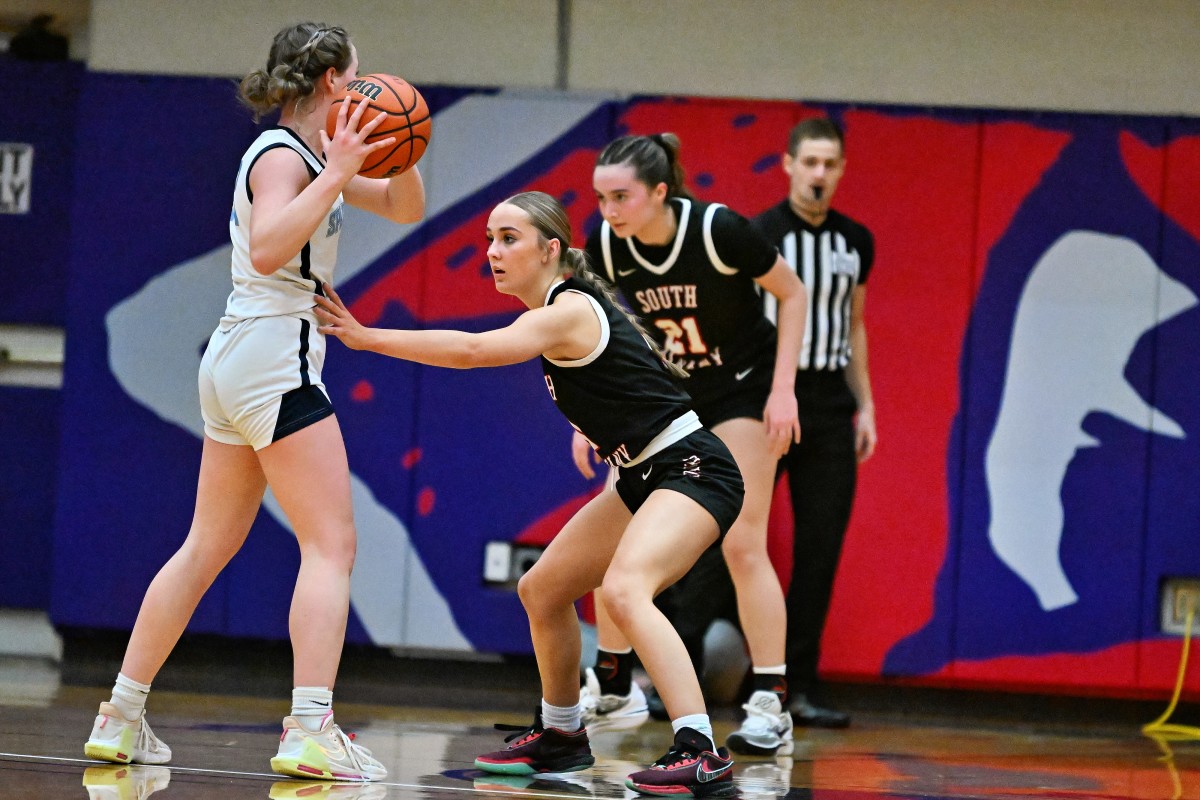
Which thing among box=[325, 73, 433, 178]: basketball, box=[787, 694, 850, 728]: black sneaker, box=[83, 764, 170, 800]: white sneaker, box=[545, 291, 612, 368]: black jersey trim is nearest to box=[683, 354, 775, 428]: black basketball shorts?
box=[545, 291, 612, 368]: black jersey trim

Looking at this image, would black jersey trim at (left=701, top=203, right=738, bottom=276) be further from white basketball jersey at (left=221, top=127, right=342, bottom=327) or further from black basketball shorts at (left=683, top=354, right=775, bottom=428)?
white basketball jersey at (left=221, top=127, right=342, bottom=327)

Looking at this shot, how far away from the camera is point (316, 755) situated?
3.11 metres

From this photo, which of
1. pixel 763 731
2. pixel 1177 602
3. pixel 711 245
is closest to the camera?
pixel 763 731

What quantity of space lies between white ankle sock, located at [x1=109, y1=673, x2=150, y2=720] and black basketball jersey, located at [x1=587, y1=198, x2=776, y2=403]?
188 centimetres

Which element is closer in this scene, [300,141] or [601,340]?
[300,141]

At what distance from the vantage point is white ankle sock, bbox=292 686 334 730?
10.1ft

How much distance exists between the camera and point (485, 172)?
5.62 m

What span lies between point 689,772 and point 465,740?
1264mm

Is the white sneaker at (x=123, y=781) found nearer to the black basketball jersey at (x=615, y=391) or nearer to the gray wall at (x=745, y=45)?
the black basketball jersey at (x=615, y=391)

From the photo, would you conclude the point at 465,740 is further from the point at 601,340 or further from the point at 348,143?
the point at 348,143

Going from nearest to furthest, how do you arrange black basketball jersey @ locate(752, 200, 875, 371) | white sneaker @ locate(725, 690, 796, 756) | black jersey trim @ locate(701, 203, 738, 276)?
white sneaker @ locate(725, 690, 796, 756) → black jersey trim @ locate(701, 203, 738, 276) → black basketball jersey @ locate(752, 200, 875, 371)

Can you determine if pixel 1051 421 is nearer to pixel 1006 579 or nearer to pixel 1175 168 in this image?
pixel 1006 579

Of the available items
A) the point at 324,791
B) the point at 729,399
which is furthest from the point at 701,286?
the point at 324,791

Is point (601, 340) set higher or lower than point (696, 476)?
higher
